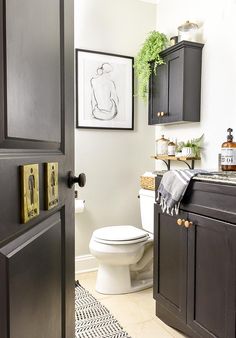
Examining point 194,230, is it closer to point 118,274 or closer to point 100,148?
point 118,274

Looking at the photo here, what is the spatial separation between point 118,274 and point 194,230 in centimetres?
96

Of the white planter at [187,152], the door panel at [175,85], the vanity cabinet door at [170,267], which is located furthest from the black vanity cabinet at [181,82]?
the vanity cabinet door at [170,267]

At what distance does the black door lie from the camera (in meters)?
0.50

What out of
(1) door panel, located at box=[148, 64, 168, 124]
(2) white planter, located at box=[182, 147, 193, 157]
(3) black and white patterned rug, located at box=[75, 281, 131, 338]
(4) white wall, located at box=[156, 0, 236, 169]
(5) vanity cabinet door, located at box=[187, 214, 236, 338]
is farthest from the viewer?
(1) door panel, located at box=[148, 64, 168, 124]

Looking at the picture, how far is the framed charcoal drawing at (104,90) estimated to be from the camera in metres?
2.55

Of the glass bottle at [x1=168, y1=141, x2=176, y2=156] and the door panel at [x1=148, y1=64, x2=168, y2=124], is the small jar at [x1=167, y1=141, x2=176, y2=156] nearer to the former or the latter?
the glass bottle at [x1=168, y1=141, x2=176, y2=156]

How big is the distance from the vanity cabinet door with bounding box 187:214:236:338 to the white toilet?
2.22ft

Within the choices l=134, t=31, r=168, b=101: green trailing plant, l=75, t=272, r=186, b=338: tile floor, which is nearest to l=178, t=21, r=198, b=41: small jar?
l=134, t=31, r=168, b=101: green trailing plant

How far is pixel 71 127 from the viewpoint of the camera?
981mm

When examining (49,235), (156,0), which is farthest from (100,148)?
(49,235)

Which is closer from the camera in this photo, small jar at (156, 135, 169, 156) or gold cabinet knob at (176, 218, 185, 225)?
gold cabinet knob at (176, 218, 185, 225)

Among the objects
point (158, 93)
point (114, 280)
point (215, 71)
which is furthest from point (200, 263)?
point (158, 93)

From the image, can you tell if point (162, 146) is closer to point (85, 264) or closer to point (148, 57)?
point (148, 57)

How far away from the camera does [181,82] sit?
221 centimetres
